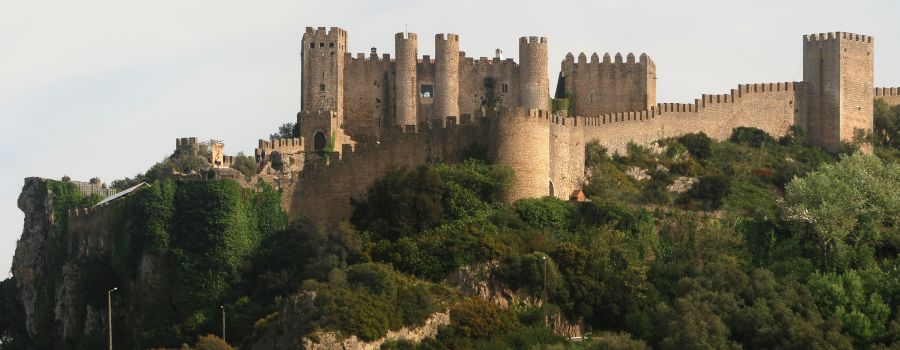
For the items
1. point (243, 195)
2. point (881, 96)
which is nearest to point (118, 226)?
point (243, 195)

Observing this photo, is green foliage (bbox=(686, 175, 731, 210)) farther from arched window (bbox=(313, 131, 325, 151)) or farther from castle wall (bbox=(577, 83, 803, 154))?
arched window (bbox=(313, 131, 325, 151))

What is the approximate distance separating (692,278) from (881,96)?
20822 mm

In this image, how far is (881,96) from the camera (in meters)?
77.2

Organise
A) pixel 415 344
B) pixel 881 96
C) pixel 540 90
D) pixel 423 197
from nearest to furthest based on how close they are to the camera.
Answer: pixel 415 344 < pixel 423 197 < pixel 540 90 < pixel 881 96

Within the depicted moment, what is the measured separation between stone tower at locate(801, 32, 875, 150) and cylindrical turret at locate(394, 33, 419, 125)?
43.6ft

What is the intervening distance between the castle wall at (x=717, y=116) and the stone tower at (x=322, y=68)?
30.2 ft

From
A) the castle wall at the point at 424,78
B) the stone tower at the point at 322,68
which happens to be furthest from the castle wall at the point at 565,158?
the stone tower at the point at 322,68

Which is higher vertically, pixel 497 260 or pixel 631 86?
pixel 631 86

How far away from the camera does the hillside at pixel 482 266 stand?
56.2 metres

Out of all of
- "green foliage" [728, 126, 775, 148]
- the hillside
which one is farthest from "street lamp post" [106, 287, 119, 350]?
"green foliage" [728, 126, 775, 148]

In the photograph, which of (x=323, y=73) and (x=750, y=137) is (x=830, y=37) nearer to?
(x=750, y=137)

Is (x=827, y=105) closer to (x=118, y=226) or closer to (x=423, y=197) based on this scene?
(x=423, y=197)

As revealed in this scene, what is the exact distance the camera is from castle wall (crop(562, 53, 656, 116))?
241ft

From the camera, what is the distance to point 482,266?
58844mm
